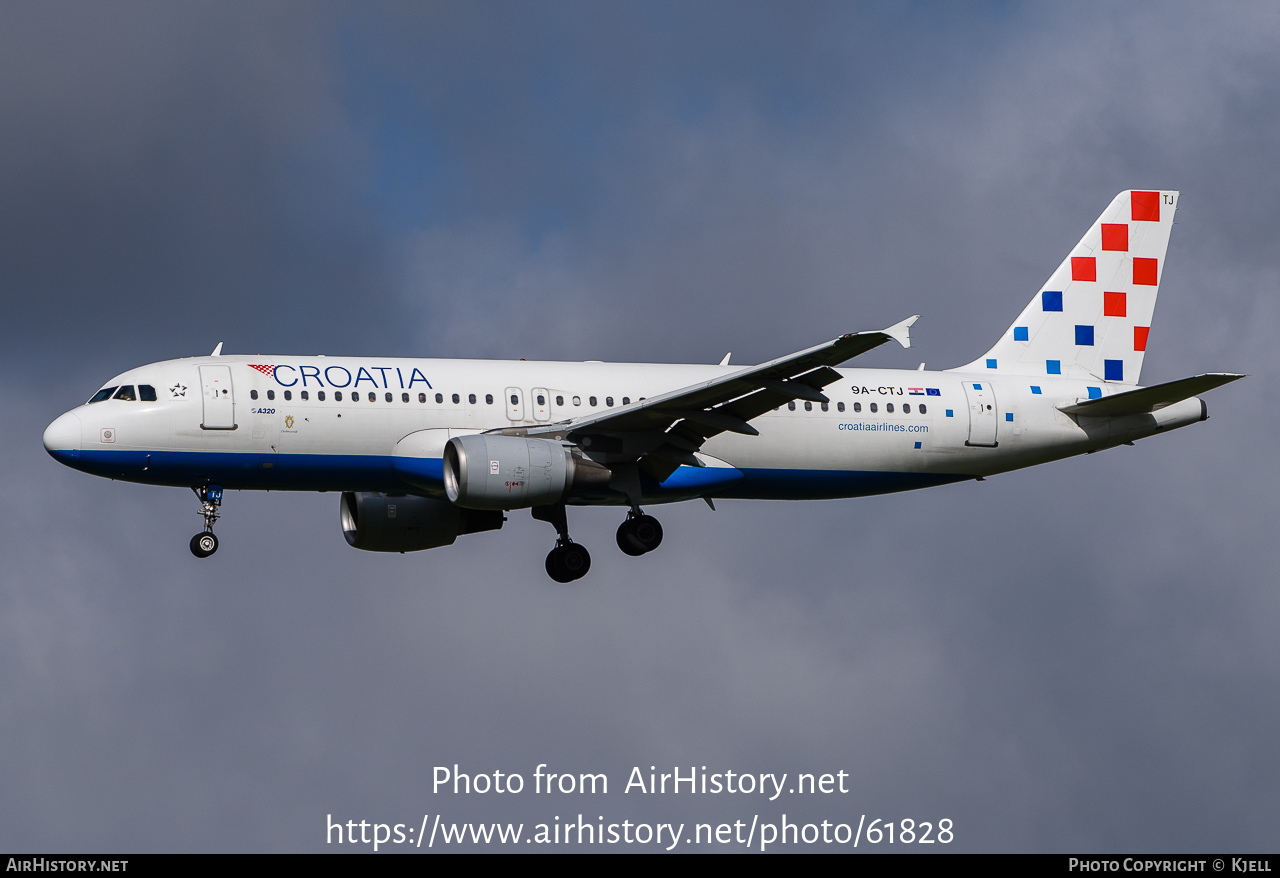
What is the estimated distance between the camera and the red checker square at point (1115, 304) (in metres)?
46.8

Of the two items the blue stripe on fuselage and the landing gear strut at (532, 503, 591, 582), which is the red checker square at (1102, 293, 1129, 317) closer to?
the blue stripe on fuselage

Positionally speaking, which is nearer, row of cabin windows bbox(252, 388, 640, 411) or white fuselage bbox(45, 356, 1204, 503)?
white fuselage bbox(45, 356, 1204, 503)

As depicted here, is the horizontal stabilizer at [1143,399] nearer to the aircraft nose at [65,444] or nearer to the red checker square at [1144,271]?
the red checker square at [1144,271]

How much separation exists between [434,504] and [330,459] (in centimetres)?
516

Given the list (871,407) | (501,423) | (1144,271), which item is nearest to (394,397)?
(501,423)

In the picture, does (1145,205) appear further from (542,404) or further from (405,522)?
(405,522)

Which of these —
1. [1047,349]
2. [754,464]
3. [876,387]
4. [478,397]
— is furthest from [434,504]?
[1047,349]

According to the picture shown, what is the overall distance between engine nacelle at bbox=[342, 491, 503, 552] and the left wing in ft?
15.7

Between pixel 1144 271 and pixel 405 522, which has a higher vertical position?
pixel 1144 271

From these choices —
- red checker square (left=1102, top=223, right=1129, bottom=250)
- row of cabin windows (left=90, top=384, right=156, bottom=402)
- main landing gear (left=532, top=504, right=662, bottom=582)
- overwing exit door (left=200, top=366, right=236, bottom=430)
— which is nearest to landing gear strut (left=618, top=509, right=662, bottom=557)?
main landing gear (left=532, top=504, right=662, bottom=582)

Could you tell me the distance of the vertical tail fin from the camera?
150 feet

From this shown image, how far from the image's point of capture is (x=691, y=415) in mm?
38531

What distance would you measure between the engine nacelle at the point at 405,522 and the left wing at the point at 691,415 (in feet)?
15.7

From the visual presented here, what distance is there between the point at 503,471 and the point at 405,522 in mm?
6637
